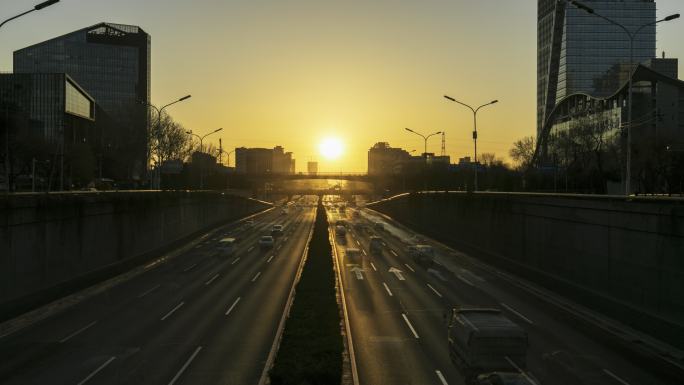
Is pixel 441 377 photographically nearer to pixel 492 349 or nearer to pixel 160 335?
pixel 492 349

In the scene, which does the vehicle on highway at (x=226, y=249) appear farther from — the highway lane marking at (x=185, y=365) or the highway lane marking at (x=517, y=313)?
the highway lane marking at (x=185, y=365)

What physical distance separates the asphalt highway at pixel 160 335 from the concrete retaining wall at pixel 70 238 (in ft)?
7.30

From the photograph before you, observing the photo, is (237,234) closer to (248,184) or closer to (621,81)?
(248,184)

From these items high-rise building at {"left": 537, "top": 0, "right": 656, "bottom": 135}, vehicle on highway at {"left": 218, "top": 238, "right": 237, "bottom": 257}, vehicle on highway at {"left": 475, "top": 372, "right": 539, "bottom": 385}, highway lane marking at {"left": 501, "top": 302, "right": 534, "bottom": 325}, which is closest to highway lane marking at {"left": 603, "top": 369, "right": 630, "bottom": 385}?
vehicle on highway at {"left": 475, "top": 372, "right": 539, "bottom": 385}

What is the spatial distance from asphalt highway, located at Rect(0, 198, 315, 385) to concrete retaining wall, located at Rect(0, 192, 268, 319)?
7.30 ft

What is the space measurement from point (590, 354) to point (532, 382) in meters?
10.0

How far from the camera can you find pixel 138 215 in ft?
174

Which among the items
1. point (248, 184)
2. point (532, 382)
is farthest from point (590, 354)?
point (248, 184)

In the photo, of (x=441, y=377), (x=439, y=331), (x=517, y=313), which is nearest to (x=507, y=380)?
(x=441, y=377)

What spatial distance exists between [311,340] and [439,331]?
6851 mm

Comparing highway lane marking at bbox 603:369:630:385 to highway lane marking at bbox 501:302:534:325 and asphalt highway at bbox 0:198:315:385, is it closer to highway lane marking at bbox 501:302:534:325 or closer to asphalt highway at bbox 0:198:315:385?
highway lane marking at bbox 501:302:534:325

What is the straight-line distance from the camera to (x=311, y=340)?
21938 mm

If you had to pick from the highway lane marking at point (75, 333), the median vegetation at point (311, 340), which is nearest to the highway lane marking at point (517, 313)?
the median vegetation at point (311, 340)

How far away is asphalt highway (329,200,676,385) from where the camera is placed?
64.1ft
